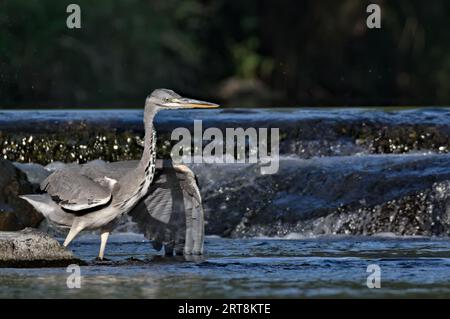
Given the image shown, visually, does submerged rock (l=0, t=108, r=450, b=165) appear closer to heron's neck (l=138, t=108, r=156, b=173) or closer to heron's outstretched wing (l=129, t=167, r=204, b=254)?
heron's outstretched wing (l=129, t=167, r=204, b=254)

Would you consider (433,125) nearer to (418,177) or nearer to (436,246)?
(418,177)

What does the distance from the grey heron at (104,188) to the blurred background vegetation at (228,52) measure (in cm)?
1606

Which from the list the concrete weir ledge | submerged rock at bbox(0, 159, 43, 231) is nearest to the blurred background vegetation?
submerged rock at bbox(0, 159, 43, 231)

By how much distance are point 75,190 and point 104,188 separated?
26 centimetres

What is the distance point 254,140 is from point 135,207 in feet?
15.1

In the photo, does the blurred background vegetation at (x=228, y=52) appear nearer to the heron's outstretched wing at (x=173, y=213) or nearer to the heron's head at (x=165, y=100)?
the heron's outstretched wing at (x=173, y=213)

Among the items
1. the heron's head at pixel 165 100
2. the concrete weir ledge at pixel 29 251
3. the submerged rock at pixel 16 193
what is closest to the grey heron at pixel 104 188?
the heron's head at pixel 165 100

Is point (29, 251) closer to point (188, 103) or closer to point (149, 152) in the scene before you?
point (149, 152)

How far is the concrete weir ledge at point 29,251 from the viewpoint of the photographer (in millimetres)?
11797

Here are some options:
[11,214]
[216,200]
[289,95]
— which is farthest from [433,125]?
[289,95]

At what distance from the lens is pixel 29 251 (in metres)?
11.8

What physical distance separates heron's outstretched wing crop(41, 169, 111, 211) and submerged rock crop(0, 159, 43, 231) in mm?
2471

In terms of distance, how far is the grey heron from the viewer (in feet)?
39.4

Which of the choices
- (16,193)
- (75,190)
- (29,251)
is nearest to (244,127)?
(16,193)
